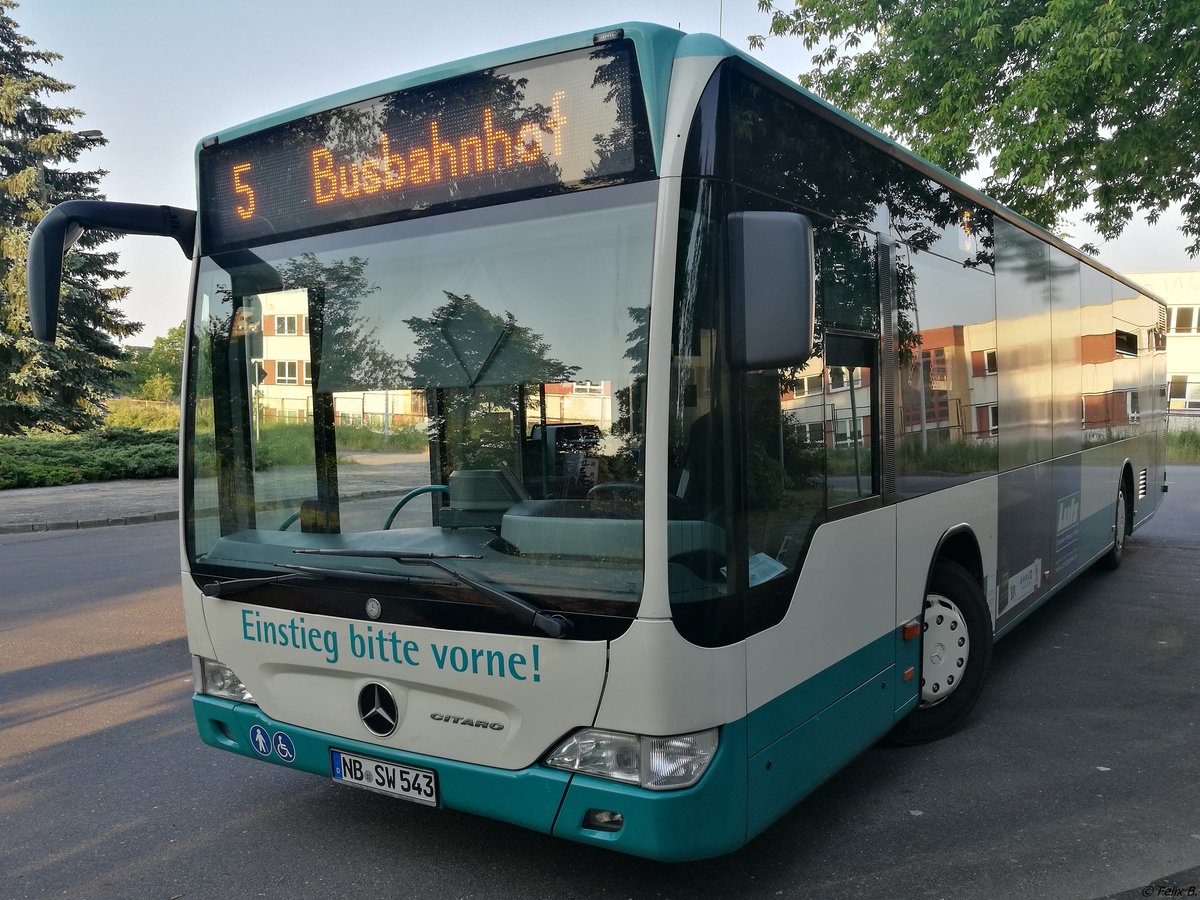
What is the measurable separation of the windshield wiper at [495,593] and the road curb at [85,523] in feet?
45.6

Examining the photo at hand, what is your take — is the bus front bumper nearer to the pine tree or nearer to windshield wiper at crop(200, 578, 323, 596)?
windshield wiper at crop(200, 578, 323, 596)

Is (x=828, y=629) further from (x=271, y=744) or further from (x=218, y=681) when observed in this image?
(x=218, y=681)

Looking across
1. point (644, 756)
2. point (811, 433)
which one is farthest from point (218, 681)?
point (811, 433)

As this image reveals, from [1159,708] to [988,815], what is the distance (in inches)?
82.0

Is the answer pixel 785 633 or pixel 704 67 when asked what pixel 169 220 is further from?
pixel 785 633

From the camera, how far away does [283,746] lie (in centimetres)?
369

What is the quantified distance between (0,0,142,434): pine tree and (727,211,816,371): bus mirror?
111 feet

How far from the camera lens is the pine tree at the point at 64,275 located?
1267 inches

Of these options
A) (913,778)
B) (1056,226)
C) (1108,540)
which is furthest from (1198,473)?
(913,778)

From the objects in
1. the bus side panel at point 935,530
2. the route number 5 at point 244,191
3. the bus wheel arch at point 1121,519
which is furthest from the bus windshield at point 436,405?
the bus wheel arch at point 1121,519

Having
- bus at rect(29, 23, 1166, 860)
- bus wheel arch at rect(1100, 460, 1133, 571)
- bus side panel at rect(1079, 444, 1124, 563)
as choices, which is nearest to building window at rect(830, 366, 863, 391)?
bus at rect(29, 23, 1166, 860)

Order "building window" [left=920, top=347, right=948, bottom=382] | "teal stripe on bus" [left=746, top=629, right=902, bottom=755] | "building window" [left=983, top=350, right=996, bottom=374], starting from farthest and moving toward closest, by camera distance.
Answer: "building window" [left=983, top=350, right=996, bottom=374], "building window" [left=920, top=347, right=948, bottom=382], "teal stripe on bus" [left=746, top=629, right=902, bottom=755]

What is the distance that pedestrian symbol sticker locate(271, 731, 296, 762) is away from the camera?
3664 millimetres

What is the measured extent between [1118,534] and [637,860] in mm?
7585
